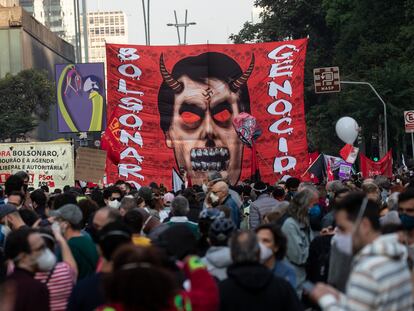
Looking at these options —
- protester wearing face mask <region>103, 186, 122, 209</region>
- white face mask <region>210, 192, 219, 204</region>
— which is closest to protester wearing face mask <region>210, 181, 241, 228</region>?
white face mask <region>210, 192, 219, 204</region>

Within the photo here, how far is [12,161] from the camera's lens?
955 inches

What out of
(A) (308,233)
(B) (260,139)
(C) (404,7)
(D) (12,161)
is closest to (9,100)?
(C) (404,7)

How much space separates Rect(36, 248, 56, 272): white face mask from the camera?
22.1ft

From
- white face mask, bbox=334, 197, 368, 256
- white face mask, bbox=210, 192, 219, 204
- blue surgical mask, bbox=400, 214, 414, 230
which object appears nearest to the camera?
white face mask, bbox=334, 197, 368, 256

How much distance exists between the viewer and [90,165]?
18703 mm

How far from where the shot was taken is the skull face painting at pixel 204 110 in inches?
797

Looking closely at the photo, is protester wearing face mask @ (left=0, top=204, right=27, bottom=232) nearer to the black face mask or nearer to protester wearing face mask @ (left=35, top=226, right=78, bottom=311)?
the black face mask

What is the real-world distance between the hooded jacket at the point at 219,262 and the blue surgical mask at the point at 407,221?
1.38 metres

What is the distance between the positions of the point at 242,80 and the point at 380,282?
51.4 feet

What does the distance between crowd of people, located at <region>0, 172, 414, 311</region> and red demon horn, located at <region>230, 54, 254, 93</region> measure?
32.5 feet

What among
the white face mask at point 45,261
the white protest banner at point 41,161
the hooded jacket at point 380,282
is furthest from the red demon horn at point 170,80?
the hooded jacket at point 380,282

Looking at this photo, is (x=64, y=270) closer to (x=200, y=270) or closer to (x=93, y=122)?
(x=200, y=270)

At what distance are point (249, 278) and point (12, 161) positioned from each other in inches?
736

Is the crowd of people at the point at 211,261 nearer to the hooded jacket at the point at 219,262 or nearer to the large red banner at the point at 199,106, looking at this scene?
the hooded jacket at the point at 219,262
